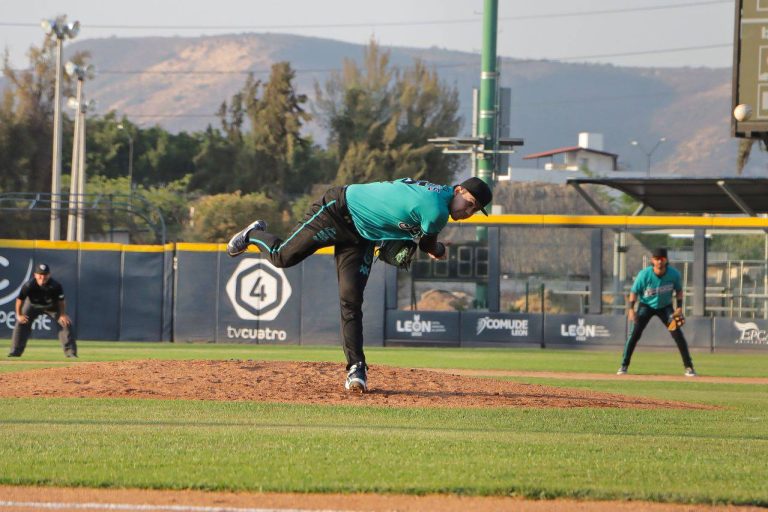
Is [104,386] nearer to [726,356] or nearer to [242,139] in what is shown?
[726,356]

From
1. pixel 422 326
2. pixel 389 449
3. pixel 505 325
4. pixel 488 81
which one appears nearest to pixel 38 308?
pixel 422 326

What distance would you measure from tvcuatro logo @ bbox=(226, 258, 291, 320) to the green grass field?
16.5m

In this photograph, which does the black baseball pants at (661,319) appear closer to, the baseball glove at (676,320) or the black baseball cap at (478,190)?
the baseball glove at (676,320)

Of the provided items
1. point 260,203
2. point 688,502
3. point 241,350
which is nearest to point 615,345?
point 241,350

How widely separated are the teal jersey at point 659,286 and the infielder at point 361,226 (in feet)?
25.8

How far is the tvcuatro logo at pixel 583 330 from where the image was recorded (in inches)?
1064

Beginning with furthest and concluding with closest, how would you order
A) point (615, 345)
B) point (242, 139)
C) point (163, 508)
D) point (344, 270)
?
point (242, 139), point (615, 345), point (344, 270), point (163, 508)

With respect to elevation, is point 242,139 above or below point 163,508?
above

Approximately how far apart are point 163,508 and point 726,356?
21.1 meters

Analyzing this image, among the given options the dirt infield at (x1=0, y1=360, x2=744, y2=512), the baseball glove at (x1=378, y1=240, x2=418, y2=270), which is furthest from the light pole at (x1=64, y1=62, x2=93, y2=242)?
the baseball glove at (x1=378, y1=240, x2=418, y2=270)

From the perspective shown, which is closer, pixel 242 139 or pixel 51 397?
pixel 51 397

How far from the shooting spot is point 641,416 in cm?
1005

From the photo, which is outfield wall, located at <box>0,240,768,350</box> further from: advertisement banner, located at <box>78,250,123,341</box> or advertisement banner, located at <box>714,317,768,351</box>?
advertisement banner, located at <box>714,317,768,351</box>

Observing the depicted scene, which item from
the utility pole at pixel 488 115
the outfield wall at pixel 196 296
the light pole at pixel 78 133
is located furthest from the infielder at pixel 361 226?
the light pole at pixel 78 133
